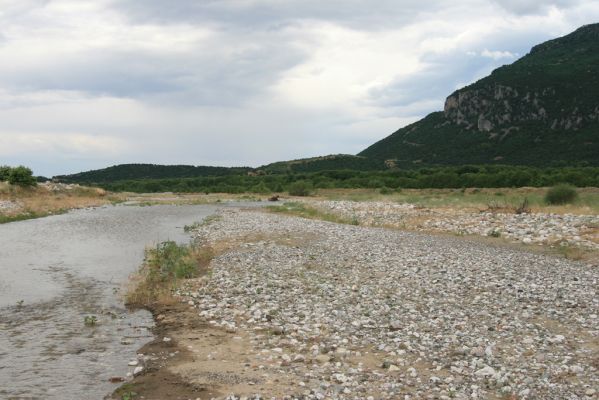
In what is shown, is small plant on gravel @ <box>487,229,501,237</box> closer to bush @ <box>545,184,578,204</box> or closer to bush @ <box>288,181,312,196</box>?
bush @ <box>545,184,578,204</box>

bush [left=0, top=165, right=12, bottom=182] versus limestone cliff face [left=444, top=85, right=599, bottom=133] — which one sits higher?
limestone cliff face [left=444, top=85, right=599, bottom=133]

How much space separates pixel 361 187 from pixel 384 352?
306ft

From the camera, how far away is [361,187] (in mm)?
103500

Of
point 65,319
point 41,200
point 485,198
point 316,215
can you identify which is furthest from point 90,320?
point 41,200

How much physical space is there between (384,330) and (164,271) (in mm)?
11611

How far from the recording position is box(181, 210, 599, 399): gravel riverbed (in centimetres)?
924

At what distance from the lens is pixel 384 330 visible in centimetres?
1245

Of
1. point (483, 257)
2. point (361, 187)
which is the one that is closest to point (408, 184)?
point (361, 187)

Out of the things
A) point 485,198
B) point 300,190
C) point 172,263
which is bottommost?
point 485,198

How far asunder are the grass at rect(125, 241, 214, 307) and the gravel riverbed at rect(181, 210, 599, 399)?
3.42 feet

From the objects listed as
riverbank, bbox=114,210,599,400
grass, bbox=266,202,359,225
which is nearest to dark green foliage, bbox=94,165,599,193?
grass, bbox=266,202,359,225

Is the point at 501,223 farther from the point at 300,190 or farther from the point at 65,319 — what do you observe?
the point at 300,190

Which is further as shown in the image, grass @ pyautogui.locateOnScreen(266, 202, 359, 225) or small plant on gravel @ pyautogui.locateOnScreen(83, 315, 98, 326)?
grass @ pyautogui.locateOnScreen(266, 202, 359, 225)

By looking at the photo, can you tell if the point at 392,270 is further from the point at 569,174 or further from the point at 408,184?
the point at 408,184
